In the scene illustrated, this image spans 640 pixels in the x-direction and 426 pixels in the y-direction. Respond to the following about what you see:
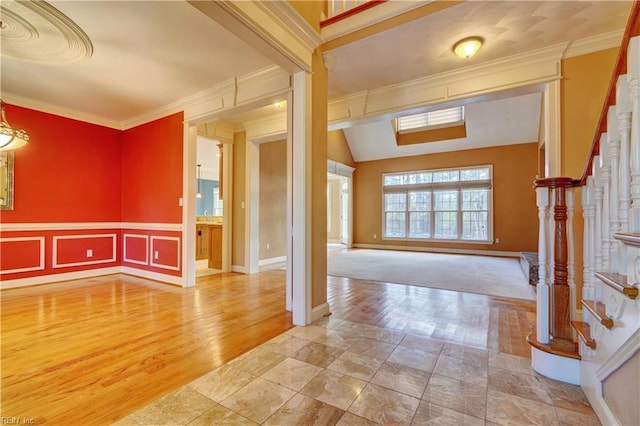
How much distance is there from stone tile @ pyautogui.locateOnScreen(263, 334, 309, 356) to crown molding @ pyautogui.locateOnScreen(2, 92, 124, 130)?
4.81 m

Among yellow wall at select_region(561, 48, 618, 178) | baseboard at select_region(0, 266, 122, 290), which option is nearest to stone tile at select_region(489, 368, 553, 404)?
yellow wall at select_region(561, 48, 618, 178)

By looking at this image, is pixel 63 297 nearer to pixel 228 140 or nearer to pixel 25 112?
pixel 25 112

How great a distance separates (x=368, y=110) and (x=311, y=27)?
1.44 meters

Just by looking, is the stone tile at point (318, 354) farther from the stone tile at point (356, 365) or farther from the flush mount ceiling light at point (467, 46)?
the flush mount ceiling light at point (467, 46)

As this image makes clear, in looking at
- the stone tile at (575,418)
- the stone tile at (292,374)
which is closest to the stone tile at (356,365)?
the stone tile at (292,374)

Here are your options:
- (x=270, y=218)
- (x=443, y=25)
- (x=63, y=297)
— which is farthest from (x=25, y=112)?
(x=443, y=25)

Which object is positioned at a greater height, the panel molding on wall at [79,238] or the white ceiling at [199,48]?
the white ceiling at [199,48]

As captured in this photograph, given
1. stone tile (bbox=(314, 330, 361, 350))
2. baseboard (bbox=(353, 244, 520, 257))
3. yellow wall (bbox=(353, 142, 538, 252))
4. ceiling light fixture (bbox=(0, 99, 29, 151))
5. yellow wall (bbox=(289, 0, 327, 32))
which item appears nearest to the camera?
stone tile (bbox=(314, 330, 361, 350))

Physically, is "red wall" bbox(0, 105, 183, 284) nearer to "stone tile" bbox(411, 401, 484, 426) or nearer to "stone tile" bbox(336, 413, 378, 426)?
"stone tile" bbox(336, 413, 378, 426)

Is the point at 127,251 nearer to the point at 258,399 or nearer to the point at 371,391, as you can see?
the point at 258,399

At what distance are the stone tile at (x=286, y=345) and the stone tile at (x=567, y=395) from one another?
1.53 metres

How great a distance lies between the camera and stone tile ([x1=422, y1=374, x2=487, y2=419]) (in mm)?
1418

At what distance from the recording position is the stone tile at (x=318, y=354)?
1.88m

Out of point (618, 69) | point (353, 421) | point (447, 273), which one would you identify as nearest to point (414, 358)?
point (353, 421)
